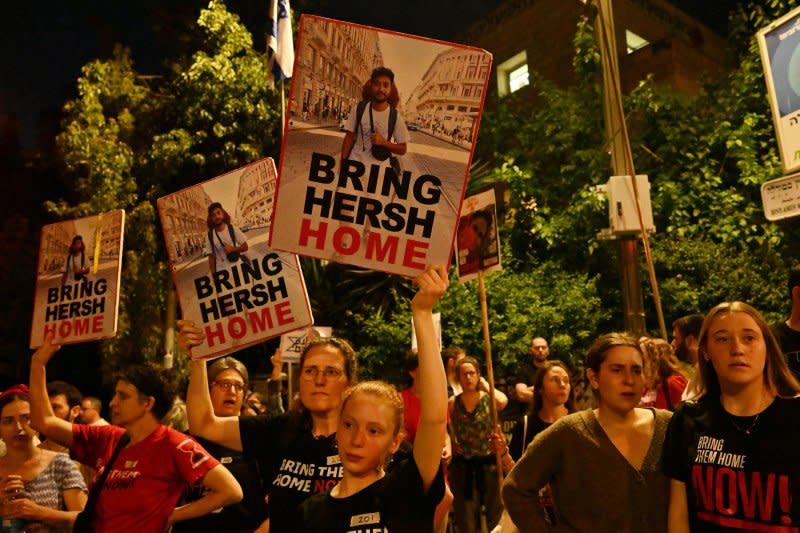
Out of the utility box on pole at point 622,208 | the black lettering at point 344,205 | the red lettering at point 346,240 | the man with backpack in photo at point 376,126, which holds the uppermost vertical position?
the utility box on pole at point 622,208

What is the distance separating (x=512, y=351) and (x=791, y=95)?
8418mm

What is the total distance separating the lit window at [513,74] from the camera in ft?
78.3

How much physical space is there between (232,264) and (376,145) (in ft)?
4.99

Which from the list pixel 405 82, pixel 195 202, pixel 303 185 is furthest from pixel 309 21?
pixel 195 202

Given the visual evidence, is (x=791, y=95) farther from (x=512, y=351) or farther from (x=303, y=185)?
(x=512, y=351)

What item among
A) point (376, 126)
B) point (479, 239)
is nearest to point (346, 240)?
point (376, 126)

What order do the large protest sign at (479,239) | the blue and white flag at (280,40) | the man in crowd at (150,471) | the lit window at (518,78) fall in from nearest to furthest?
the man in crowd at (150,471), the large protest sign at (479,239), the blue and white flag at (280,40), the lit window at (518,78)

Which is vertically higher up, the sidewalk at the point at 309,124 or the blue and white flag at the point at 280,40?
the blue and white flag at the point at 280,40

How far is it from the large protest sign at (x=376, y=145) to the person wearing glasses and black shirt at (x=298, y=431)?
1.68 feet

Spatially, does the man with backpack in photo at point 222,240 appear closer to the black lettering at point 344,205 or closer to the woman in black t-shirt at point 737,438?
the black lettering at point 344,205

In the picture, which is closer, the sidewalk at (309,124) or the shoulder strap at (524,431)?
the sidewalk at (309,124)

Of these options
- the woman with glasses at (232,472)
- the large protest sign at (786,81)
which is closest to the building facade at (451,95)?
the woman with glasses at (232,472)

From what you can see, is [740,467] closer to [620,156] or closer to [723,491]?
[723,491]

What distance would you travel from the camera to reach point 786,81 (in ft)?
15.7
